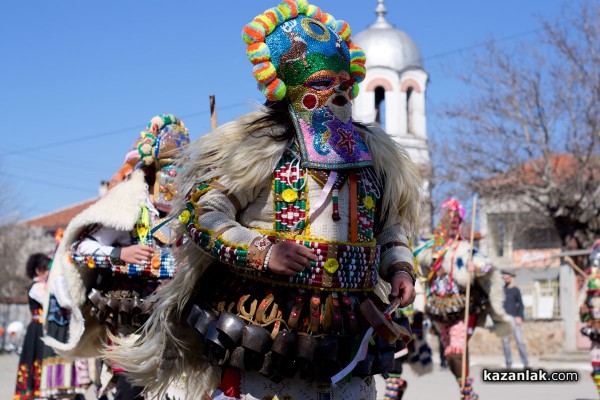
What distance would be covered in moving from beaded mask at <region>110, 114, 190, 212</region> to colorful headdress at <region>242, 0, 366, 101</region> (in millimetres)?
2558

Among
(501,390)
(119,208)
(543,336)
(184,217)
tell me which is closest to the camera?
(184,217)

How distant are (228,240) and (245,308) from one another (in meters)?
0.31

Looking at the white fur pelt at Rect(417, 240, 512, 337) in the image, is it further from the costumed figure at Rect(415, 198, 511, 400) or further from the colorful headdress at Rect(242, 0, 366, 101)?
the colorful headdress at Rect(242, 0, 366, 101)

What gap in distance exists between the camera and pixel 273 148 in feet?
13.8

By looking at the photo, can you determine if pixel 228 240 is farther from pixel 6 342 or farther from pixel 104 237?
pixel 6 342

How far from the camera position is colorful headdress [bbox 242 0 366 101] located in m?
4.30

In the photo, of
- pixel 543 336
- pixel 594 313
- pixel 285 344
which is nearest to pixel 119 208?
pixel 285 344

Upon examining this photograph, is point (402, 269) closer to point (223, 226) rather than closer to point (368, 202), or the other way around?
point (368, 202)

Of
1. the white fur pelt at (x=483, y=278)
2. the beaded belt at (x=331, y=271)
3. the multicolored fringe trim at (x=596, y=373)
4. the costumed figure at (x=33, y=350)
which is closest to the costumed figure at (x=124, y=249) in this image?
the beaded belt at (x=331, y=271)

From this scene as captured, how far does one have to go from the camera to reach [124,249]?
6395mm

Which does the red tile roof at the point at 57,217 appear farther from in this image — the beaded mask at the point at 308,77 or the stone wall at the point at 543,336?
the beaded mask at the point at 308,77

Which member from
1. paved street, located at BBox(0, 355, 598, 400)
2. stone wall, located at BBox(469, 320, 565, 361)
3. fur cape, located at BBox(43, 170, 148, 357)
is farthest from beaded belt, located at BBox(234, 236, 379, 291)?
stone wall, located at BBox(469, 320, 565, 361)

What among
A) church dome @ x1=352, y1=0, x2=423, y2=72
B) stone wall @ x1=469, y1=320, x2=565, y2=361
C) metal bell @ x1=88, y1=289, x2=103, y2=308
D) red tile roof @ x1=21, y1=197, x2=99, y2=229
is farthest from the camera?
red tile roof @ x1=21, y1=197, x2=99, y2=229

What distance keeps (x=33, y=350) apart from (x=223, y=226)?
6.97 m
